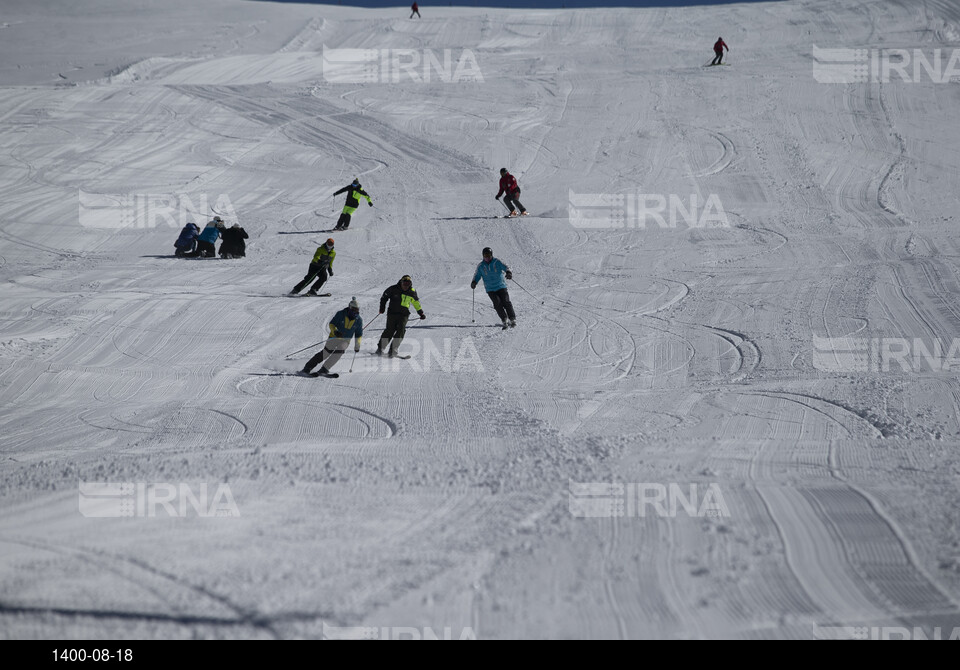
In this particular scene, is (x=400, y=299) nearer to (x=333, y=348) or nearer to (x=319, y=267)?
(x=333, y=348)

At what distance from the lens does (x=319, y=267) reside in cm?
1430

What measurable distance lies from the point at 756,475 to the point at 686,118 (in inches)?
820

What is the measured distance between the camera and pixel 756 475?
24.0 feet

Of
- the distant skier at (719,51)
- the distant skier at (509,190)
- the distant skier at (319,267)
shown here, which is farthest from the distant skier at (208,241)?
the distant skier at (719,51)

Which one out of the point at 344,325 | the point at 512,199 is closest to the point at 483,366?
the point at 344,325

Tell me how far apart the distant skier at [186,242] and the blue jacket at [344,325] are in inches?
291

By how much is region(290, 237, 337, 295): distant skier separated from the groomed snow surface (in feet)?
1.26

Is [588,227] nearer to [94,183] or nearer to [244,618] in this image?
[94,183]

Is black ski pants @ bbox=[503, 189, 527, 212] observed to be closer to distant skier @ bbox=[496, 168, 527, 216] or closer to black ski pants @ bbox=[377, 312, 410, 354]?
distant skier @ bbox=[496, 168, 527, 216]

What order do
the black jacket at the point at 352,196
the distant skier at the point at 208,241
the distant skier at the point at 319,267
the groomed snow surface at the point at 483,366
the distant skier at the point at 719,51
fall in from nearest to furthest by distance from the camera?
the groomed snow surface at the point at 483,366 → the distant skier at the point at 319,267 → the distant skier at the point at 208,241 → the black jacket at the point at 352,196 → the distant skier at the point at 719,51

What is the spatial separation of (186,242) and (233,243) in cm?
102

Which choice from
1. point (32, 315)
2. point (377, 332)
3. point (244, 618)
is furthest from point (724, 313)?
point (32, 315)

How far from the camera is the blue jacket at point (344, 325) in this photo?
10.8 metres

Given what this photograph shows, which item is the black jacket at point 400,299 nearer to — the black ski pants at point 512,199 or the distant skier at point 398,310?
the distant skier at point 398,310
